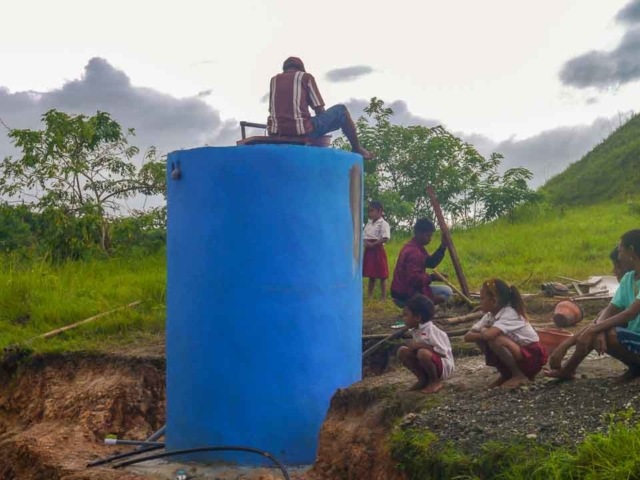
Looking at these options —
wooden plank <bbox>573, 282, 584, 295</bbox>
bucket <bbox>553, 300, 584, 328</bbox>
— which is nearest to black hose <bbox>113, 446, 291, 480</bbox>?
bucket <bbox>553, 300, 584, 328</bbox>

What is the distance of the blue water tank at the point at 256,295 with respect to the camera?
18.6 ft

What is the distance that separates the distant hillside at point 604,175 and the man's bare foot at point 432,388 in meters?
15.2

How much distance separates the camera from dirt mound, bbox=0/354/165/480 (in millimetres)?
6845

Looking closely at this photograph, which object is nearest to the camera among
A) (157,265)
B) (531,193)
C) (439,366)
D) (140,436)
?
(439,366)

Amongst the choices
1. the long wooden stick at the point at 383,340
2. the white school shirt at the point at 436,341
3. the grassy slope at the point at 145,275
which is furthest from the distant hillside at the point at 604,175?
the white school shirt at the point at 436,341

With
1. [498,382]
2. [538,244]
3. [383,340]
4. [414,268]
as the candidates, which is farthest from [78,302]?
[538,244]

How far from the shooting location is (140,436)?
25.7 ft

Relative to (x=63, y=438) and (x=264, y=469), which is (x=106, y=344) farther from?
(x=264, y=469)

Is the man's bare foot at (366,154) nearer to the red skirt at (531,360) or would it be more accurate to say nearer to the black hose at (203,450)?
the red skirt at (531,360)

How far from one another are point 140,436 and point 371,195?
9734mm

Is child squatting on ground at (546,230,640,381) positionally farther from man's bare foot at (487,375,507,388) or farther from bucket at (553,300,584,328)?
bucket at (553,300,584,328)

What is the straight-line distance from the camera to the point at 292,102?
6793 mm

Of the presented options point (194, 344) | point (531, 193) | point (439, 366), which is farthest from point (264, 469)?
point (531, 193)

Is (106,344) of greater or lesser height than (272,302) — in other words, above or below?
below
